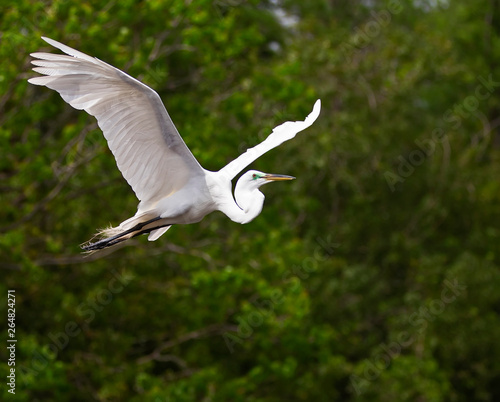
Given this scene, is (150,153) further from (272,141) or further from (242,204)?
(272,141)

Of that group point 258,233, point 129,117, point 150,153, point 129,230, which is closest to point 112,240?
point 129,230

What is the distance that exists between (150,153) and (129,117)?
335 mm

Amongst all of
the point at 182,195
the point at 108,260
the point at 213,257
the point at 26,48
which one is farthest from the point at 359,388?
the point at 182,195

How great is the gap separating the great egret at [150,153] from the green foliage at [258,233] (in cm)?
327

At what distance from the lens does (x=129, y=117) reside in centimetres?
601

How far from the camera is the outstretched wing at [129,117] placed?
5.68 metres

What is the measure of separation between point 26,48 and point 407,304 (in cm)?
794

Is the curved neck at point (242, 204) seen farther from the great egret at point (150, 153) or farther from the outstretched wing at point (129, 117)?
the outstretched wing at point (129, 117)

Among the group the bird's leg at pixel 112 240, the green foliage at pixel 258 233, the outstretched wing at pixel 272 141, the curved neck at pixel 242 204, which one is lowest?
the green foliage at pixel 258 233

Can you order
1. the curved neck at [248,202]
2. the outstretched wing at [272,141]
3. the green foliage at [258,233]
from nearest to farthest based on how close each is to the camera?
the curved neck at [248,202], the outstretched wing at [272,141], the green foliage at [258,233]

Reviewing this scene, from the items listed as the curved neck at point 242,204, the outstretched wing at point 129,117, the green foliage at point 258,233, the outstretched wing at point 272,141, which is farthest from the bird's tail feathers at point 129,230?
the green foliage at point 258,233

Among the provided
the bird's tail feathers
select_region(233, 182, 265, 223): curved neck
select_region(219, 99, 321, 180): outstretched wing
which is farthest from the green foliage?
select_region(233, 182, 265, 223): curved neck

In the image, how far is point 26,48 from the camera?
931 cm

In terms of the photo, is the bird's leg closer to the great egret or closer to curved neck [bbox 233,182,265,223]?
the great egret
